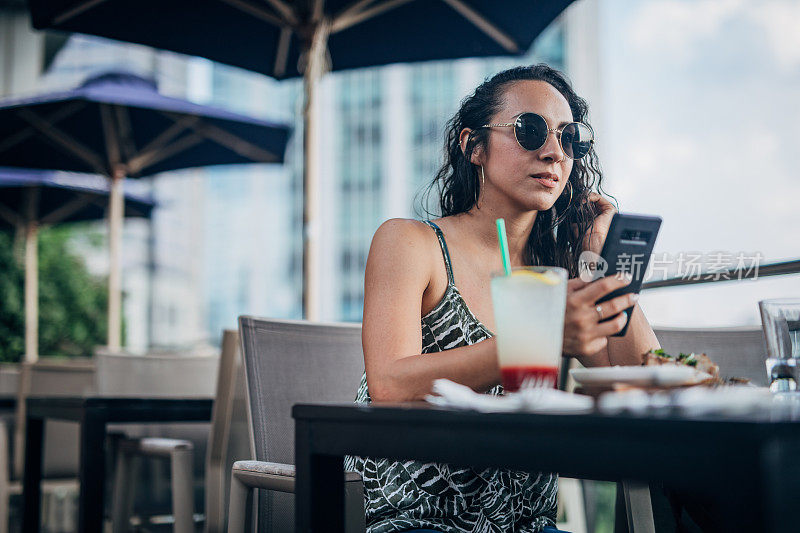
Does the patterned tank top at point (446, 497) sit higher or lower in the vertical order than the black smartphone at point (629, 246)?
lower

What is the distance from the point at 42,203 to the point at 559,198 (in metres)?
6.52

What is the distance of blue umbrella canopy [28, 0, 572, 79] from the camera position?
350 cm

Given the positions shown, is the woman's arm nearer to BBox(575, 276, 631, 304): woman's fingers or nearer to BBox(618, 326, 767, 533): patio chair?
BBox(575, 276, 631, 304): woman's fingers

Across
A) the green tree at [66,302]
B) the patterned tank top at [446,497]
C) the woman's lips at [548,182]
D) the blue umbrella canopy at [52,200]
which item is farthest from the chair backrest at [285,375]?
the green tree at [66,302]

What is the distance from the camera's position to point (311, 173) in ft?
11.9

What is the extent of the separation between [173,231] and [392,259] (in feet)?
55.4

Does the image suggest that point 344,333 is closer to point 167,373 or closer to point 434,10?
point 167,373

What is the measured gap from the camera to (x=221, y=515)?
2.04 meters

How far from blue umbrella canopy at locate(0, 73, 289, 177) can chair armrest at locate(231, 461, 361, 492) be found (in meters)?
4.10

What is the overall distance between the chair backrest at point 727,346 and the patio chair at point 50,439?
2190 millimetres

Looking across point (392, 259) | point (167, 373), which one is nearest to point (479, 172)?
point (392, 259)

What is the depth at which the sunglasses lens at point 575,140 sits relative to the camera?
1.34 m

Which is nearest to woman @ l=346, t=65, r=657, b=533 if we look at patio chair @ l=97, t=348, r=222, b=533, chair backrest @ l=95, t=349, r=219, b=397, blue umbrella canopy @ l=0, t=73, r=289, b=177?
patio chair @ l=97, t=348, r=222, b=533

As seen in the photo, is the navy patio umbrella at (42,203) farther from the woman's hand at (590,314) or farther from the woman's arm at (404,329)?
the woman's hand at (590,314)
